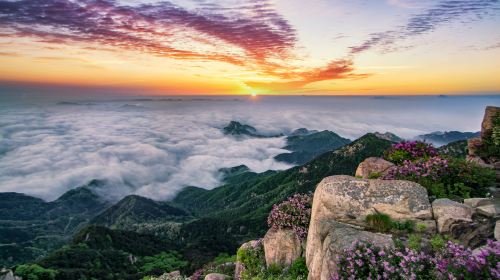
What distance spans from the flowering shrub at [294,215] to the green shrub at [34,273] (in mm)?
104695

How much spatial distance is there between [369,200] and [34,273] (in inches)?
4614

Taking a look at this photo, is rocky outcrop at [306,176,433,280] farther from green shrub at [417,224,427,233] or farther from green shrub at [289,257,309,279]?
green shrub at [289,257,309,279]

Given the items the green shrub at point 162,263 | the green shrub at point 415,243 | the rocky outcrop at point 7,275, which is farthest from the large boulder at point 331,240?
the green shrub at point 162,263

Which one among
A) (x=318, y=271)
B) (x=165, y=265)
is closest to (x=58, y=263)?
(x=165, y=265)

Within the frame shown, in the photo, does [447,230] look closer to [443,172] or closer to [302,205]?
[443,172]

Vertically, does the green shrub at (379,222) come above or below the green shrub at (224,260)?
above

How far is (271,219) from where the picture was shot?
64.4ft

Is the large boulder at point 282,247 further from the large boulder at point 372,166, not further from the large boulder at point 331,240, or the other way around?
the large boulder at point 372,166

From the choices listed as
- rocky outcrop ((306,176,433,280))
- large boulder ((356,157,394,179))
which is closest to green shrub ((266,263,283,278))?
rocky outcrop ((306,176,433,280))

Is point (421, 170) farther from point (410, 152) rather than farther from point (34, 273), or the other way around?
point (34, 273)

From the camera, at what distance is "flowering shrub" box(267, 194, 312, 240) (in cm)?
1786

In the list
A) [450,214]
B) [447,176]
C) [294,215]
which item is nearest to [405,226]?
[450,214]

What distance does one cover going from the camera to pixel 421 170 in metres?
15.4

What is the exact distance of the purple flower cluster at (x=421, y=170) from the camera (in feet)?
49.0
